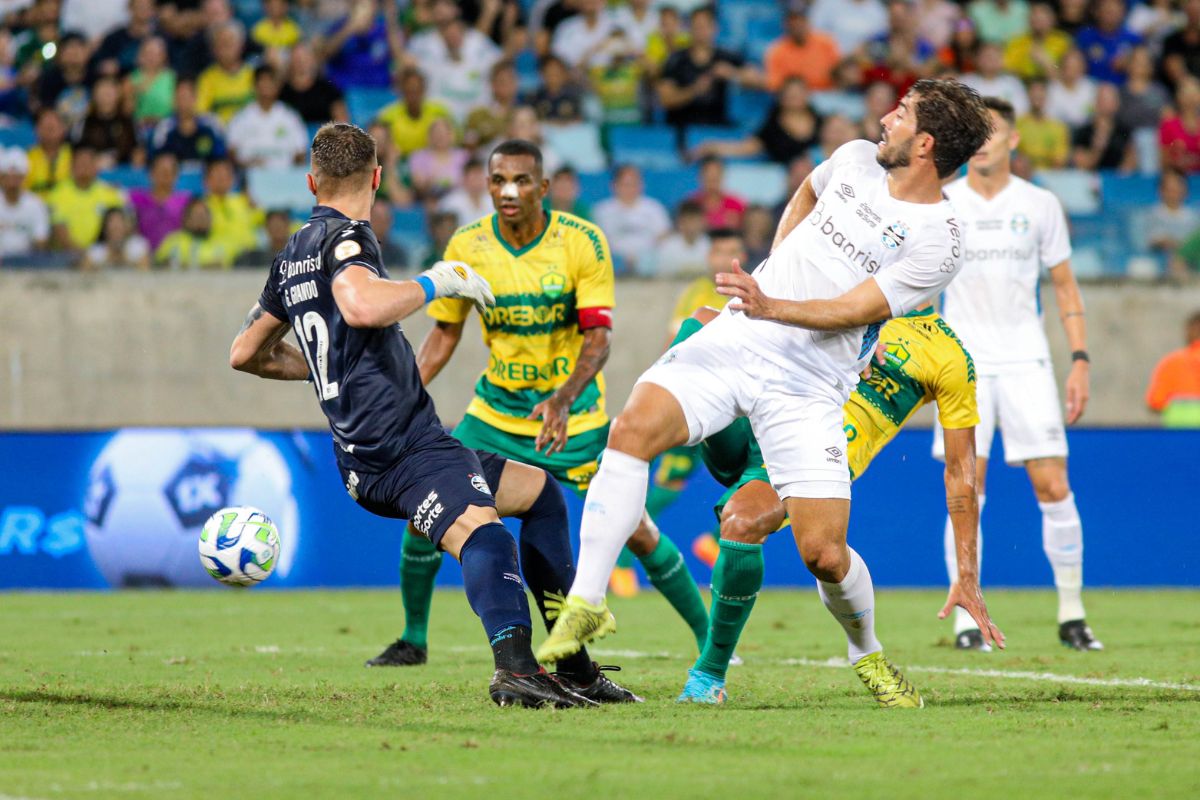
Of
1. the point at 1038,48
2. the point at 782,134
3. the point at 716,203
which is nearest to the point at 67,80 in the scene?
the point at 716,203

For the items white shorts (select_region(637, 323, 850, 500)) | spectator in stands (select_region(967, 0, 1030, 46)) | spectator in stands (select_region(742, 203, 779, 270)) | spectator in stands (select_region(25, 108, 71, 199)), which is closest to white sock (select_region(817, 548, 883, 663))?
white shorts (select_region(637, 323, 850, 500))

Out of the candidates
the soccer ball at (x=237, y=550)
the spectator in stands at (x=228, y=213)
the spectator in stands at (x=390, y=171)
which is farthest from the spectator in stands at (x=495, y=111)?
the soccer ball at (x=237, y=550)

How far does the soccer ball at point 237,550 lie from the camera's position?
5.96 meters

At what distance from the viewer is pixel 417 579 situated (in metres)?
7.30

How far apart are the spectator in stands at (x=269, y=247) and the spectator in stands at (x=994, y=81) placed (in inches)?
278

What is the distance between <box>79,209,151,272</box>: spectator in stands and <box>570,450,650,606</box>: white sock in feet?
31.0

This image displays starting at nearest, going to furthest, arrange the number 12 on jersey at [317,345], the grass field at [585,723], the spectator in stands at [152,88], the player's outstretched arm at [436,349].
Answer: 1. the grass field at [585,723]
2. the number 12 on jersey at [317,345]
3. the player's outstretched arm at [436,349]
4. the spectator in stands at [152,88]

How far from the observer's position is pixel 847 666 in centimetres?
734

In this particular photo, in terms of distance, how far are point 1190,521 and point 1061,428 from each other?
4.10 meters

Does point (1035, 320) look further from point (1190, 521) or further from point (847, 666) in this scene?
point (1190, 521)

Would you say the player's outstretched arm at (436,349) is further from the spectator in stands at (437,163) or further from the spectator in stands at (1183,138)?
the spectator in stands at (1183,138)

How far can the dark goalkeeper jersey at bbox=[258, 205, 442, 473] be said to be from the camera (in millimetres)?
5582

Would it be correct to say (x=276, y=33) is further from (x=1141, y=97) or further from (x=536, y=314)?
(x=536, y=314)

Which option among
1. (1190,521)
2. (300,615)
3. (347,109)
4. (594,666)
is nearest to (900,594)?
(1190,521)
